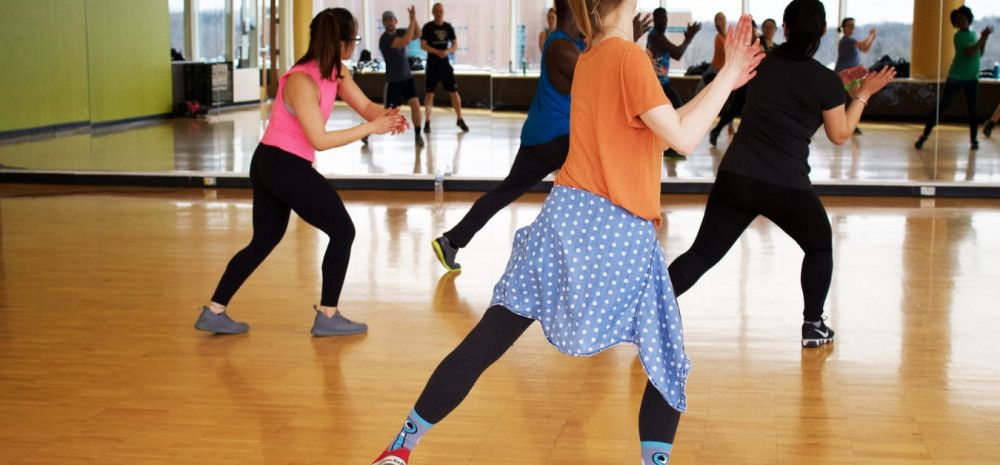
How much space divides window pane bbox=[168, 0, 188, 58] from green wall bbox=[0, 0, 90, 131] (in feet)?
3.05

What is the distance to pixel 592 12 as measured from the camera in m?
3.07

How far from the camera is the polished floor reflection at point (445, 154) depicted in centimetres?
1032

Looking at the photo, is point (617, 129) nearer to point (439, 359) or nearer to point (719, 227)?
point (719, 227)

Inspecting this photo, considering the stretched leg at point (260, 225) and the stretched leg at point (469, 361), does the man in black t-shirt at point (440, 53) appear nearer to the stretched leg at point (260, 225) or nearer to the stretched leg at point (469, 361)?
the stretched leg at point (260, 225)

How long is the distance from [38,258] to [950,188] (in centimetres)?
699

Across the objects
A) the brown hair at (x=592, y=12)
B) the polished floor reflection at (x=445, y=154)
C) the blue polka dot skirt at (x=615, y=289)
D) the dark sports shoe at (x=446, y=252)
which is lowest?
the dark sports shoe at (x=446, y=252)

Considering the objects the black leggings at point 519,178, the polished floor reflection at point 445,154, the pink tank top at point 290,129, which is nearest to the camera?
the pink tank top at point 290,129

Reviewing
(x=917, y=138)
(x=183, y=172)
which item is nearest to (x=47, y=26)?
(x=183, y=172)

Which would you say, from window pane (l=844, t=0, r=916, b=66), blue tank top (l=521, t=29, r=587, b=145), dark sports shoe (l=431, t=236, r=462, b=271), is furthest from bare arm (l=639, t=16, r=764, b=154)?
window pane (l=844, t=0, r=916, b=66)

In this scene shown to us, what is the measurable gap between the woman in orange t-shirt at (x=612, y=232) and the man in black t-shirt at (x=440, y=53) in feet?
25.6

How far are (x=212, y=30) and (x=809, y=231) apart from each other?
27.1 ft

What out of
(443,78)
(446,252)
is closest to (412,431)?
(446,252)

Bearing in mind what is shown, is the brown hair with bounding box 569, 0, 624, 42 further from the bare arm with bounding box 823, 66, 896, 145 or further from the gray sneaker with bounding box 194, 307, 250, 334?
the gray sneaker with bounding box 194, 307, 250, 334

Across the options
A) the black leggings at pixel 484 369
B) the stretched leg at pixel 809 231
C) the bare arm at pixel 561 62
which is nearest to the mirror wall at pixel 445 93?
the bare arm at pixel 561 62
